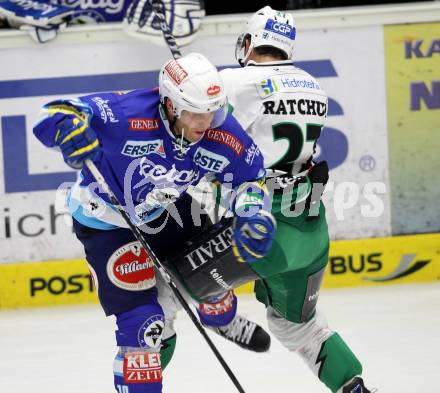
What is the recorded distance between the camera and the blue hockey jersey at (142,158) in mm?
3836

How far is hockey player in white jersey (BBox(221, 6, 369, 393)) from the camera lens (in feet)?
14.1

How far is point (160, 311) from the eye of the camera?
3.91 metres

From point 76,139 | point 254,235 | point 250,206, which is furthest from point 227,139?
point 76,139

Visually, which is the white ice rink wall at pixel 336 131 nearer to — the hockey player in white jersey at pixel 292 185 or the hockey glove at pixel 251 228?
the hockey player in white jersey at pixel 292 185

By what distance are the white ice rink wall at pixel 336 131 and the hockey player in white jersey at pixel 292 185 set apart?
6.08 ft

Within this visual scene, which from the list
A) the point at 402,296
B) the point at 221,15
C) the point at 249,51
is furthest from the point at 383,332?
the point at 221,15

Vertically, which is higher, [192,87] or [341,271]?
[192,87]

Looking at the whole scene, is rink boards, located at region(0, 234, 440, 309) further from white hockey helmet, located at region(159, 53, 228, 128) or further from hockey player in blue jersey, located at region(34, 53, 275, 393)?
white hockey helmet, located at region(159, 53, 228, 128)

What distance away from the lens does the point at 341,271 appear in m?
6.53

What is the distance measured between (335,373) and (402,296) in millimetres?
2033

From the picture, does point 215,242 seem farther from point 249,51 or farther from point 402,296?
point 402,296

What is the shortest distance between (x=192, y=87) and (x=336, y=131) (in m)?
2.88

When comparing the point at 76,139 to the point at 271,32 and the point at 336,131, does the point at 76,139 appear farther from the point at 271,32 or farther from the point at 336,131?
the point at 336,131

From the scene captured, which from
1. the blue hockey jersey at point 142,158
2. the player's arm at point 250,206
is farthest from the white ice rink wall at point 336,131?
the player's arm at point 250,206
